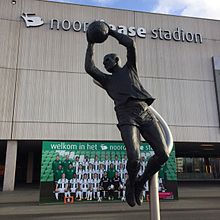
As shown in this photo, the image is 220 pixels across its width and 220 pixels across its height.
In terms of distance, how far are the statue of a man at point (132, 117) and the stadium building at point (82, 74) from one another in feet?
43.1

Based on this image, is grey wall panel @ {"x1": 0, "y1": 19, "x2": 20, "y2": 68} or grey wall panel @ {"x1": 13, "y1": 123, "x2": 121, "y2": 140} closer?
grey wall panel @ {"x1": 13, "y1": 123, "x2": 121, "y2": 140}

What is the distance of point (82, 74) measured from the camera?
17516mm

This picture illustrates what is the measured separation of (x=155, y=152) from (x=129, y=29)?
16939mm

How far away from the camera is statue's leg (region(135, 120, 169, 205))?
10.7ft

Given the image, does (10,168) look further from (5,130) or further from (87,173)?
(87,173)

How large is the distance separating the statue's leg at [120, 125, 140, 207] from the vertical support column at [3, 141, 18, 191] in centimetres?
1452

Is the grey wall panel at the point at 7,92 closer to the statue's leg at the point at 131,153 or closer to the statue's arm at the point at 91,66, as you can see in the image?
the statue's arm at the point at 91,66

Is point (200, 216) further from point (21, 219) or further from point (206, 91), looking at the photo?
point (206, 91)

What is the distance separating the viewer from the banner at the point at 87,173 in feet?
34.5

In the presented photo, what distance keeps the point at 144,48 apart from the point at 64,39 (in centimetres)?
600

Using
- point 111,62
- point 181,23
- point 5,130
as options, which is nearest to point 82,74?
point 5,130

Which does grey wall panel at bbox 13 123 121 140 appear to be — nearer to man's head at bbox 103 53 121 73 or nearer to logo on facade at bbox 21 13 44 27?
logo on facade at bbox 21 13 44 27

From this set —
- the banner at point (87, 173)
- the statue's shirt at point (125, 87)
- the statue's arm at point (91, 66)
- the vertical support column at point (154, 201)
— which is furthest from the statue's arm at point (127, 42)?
the banner at point (87, 173)

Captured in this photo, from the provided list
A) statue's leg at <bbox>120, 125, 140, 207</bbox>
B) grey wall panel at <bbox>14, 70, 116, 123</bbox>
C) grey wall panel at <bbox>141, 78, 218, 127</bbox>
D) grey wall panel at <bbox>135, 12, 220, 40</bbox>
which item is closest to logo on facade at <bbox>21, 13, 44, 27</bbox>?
grey wall panel at <bbox>14, 70, 116, 123</bbox>
